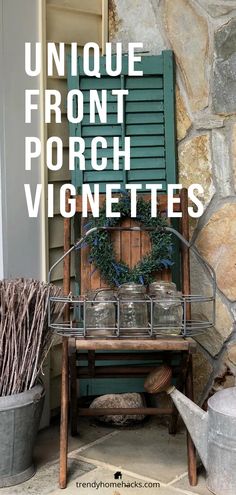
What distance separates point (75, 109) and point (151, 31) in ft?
1.76

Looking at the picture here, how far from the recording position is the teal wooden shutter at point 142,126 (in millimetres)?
3266

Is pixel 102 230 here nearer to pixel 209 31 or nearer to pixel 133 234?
pixel 133 234

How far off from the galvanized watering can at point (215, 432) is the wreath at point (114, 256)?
491 millimetres

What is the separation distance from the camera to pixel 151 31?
3391mm

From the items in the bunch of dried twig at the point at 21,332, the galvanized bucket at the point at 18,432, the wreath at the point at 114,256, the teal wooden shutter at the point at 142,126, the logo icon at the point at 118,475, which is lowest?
the logo icon at the point at 118,475

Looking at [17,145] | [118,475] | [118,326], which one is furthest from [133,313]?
[17,145]

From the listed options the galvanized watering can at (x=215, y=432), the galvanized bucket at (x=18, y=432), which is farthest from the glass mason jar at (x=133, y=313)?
the galvanized bucket at (x=18, y=432)

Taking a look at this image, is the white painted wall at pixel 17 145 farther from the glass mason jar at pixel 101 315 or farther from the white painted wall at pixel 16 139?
the glass mason jar at pixel 101 315

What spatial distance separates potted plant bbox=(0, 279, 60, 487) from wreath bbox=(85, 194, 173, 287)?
0.31 meters

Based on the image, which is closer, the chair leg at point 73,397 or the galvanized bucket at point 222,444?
the galvanized bucket at point 222,444

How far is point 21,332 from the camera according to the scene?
8.79 ft

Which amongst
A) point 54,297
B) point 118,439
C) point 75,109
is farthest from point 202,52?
point 118,439

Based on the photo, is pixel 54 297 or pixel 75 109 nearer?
pixel 54 297

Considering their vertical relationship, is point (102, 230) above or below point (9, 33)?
below
